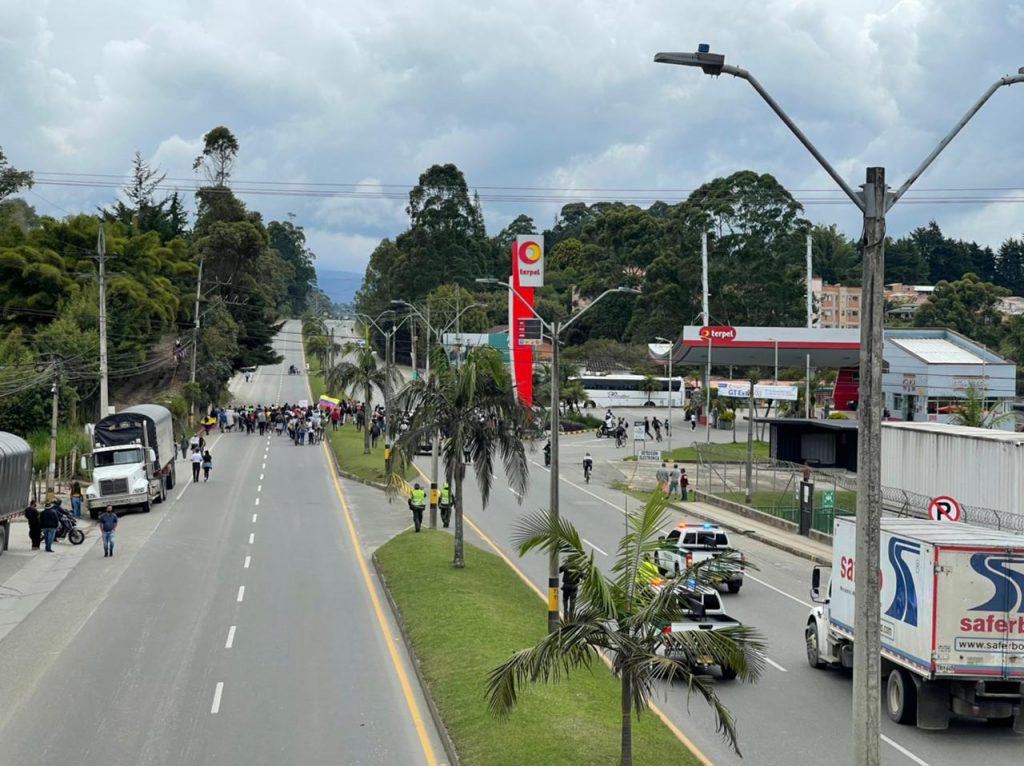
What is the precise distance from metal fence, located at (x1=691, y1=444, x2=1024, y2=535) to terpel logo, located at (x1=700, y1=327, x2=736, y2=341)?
50.0ft

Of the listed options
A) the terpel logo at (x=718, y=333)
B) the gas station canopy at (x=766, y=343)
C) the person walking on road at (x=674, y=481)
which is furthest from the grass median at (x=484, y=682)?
the gas station canopy at (x=766, y=343)

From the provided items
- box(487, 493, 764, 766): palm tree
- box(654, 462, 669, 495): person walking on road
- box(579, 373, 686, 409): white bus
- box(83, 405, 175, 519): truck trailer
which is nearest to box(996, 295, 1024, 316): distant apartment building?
box(579, 373, 686, 409): white bus

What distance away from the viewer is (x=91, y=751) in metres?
15.8

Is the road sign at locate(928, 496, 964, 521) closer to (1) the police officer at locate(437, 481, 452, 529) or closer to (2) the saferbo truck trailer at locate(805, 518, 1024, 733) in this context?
(2) the saferbo truck trailer at locate(805, 518, 1024, 733)

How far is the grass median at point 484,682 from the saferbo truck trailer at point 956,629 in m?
3.88

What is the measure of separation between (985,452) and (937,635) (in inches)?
695

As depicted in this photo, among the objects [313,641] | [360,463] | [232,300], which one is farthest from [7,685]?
[232,300]

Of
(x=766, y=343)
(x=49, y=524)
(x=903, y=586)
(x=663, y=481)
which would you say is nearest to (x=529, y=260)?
(x=766, y=343)

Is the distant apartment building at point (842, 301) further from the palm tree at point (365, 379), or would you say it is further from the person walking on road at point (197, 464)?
the person walking on road at point (197, 464)

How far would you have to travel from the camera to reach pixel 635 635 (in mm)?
12789

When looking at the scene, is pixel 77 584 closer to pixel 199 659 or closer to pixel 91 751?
pixel 199 659

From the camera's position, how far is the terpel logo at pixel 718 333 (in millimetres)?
82812

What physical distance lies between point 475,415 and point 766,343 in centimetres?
5959

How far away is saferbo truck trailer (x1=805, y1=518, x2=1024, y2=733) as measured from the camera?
16.9m
